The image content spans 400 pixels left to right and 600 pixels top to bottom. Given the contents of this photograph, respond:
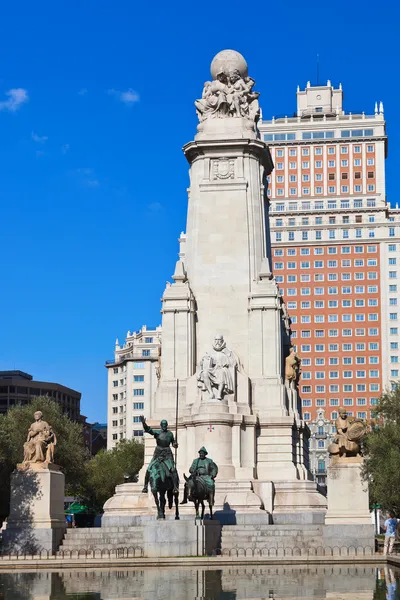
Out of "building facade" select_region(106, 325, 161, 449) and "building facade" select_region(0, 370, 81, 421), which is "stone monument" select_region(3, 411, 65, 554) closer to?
"building facade" select_region(106, 325, 161, 449)

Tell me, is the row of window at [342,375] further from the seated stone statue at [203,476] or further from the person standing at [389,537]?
the seated stone statue at [203,476]

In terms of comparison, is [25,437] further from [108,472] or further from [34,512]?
[34,512]

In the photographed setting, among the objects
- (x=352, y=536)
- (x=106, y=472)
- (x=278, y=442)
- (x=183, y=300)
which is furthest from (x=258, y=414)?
(x=106, y=472)

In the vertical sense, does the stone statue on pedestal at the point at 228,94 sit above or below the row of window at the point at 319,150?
below

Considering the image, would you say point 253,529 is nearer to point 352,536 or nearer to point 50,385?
point 352,536

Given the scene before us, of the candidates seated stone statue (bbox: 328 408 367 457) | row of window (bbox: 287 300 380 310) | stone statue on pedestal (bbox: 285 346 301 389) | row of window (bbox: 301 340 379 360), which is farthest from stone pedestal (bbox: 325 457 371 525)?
row of window (bbox: 287 300 380 310)

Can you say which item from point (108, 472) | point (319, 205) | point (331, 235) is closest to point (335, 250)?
point (331, 235)

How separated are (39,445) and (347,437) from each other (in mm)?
11497

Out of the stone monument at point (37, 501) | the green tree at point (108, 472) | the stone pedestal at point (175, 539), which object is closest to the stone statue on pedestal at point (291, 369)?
the stone monument at point (37, 501)

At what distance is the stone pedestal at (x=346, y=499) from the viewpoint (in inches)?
1505

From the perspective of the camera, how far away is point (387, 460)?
52.9 metres

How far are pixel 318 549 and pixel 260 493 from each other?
301 inches

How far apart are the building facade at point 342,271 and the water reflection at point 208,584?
114m

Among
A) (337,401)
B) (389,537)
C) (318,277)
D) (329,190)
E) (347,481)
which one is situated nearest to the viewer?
(389,537)
